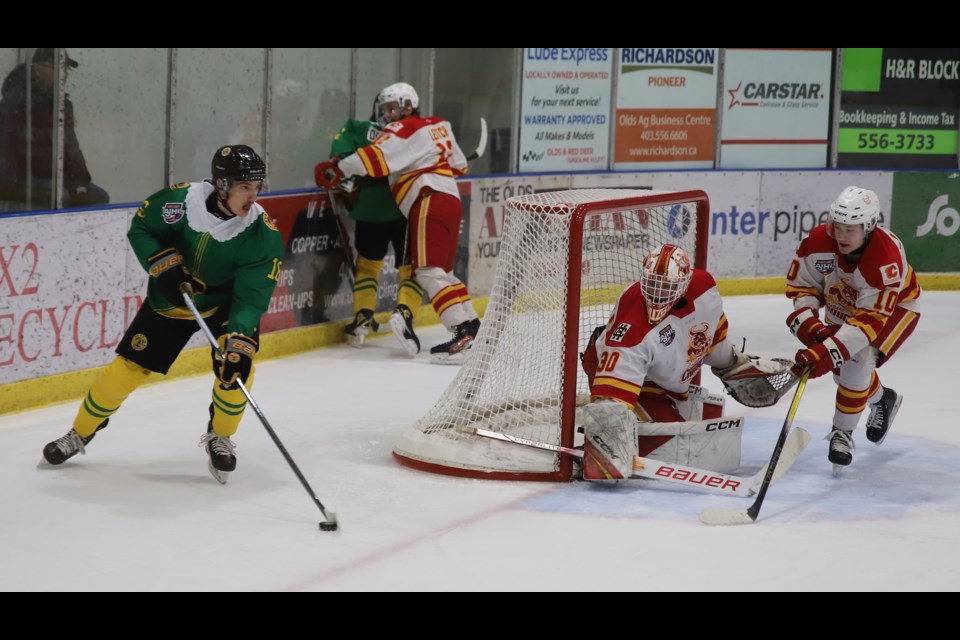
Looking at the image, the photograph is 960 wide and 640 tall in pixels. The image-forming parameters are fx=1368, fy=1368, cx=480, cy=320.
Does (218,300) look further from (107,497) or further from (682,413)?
(682,413)

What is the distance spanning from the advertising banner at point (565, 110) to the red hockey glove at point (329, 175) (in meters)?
1.88

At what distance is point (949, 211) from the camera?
9.30m

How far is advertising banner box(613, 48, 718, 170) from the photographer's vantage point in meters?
8.75

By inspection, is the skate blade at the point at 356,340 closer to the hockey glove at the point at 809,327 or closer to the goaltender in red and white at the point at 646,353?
the goaltender in red and white at the point at 646,353

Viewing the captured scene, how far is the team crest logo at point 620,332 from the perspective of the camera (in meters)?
4.21

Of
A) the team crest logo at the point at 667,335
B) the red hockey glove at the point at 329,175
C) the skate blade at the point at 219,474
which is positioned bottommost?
the skate blade at the point at 219,474

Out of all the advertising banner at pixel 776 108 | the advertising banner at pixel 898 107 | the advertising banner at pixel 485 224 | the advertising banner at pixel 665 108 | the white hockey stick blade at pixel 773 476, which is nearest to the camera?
the white hockey stick blade at pixel 773 476

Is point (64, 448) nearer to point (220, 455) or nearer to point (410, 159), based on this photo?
point (220, 455)

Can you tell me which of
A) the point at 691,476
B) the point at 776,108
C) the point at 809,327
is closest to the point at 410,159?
the point at 809,327

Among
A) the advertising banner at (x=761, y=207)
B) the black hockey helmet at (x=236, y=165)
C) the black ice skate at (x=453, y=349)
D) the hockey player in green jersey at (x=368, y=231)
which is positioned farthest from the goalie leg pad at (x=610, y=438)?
the advertising banner at (x=761, y=207)

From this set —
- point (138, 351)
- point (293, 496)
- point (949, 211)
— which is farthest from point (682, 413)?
point (949, 211)

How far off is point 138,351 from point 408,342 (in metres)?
2.43

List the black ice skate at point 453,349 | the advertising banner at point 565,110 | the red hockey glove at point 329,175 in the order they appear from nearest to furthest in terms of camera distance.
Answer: the black ice skate at point 453,349
the red hockey glove at point 329,175
the advertising banner at point 565,110

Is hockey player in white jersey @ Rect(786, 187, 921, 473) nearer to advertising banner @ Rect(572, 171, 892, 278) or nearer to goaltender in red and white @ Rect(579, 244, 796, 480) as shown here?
goaltender in red and white @ Rect(579, 244, 796, 480)
